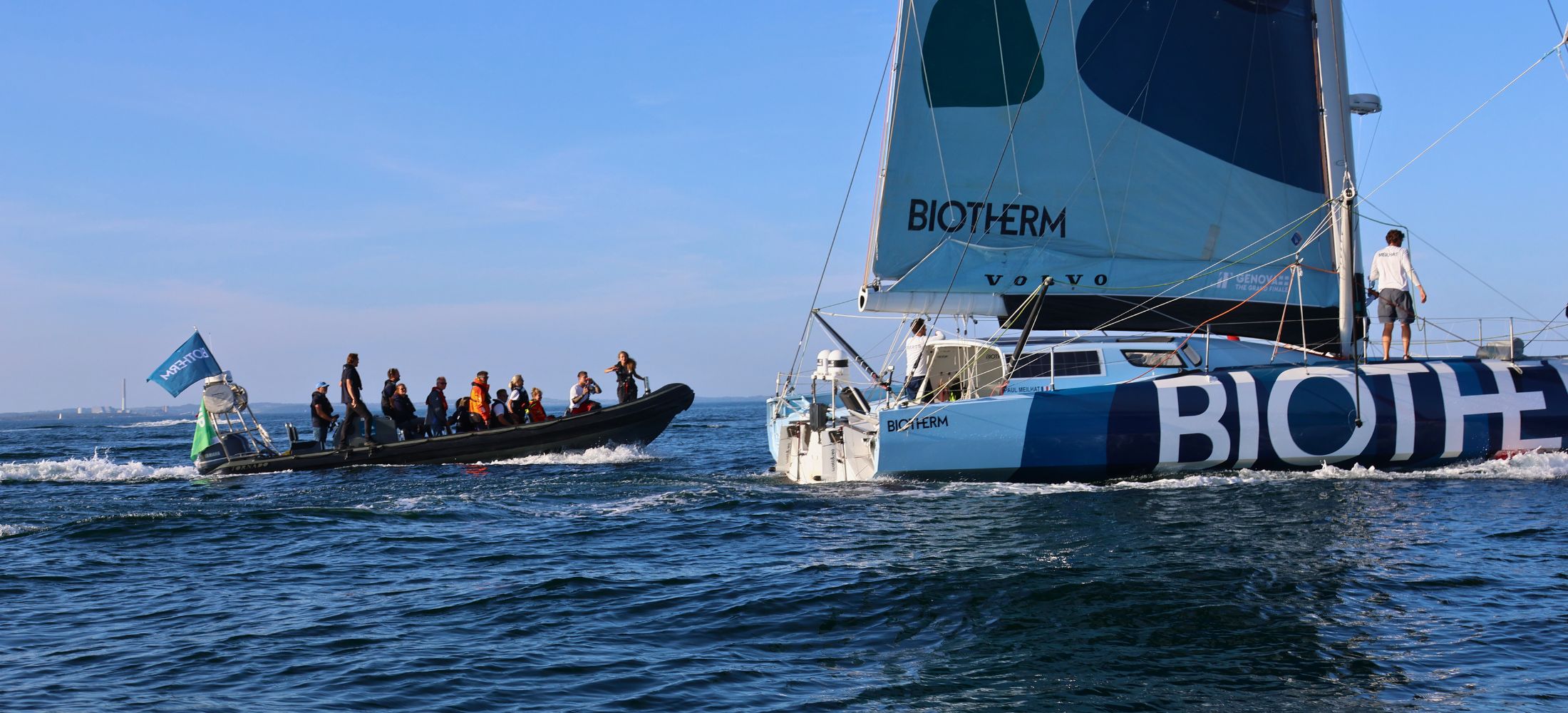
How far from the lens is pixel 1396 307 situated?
1444cm

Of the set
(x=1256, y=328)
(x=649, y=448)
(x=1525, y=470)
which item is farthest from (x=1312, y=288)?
(x=649, y=448)

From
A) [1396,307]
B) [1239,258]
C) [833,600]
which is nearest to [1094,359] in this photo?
[1239,258]

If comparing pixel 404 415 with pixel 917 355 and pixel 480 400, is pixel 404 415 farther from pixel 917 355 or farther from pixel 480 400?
pixel 917 355

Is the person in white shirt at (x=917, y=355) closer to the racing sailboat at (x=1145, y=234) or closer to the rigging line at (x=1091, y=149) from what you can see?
the racing sailboat at (x=1145, y=234)

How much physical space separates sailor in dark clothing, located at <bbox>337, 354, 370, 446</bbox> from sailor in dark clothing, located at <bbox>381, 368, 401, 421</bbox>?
436 mm

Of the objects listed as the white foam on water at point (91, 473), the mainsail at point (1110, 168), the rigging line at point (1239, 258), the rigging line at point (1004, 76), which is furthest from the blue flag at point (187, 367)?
the rigging line at point (1239, 258)

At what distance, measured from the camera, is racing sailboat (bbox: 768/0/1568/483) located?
1367cm

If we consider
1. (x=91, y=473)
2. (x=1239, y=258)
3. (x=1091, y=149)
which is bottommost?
(x=91, y=473)

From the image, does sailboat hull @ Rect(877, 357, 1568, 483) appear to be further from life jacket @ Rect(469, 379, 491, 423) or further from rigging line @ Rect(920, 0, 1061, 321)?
life jacket @ Rect(469, 379, 491, 423)

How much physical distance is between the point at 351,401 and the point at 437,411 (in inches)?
61.6

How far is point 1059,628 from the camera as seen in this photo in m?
7.31

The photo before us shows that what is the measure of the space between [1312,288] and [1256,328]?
90cm

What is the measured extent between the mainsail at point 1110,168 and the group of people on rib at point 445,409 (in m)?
8.69

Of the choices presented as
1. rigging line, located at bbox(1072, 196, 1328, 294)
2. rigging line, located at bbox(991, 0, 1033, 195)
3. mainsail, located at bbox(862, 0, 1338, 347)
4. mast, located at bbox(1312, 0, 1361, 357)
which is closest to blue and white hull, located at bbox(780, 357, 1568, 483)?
mast, located at bbox(1312, 0, 1361, 357)
